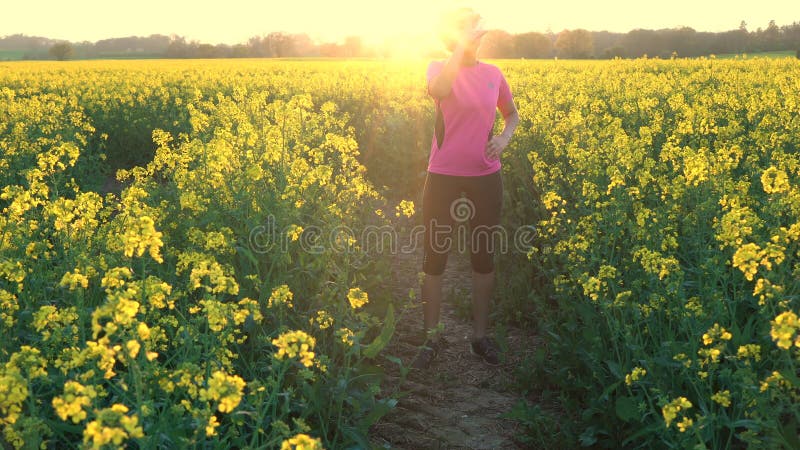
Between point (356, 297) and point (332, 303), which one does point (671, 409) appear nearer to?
point (356, 297)

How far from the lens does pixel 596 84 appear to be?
46.2ft

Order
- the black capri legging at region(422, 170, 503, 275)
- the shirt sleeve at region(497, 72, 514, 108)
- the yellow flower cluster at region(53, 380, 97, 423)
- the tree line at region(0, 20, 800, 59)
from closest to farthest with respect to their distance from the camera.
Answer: the yellow flower cluster at region(53, 380, 97, 423)
the black capri legging at region(422, 170, 503, 275)
the shirt sleeve at region(497, 72, 514, 108)
the tree line at region(0, 20, 800, 59)

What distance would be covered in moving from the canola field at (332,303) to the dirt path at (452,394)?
215 millimetres

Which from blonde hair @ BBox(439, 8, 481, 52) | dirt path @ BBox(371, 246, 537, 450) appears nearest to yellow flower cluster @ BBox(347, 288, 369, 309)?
dirt path @ BBox(371, 246, 537, 450)

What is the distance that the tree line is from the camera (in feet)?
169

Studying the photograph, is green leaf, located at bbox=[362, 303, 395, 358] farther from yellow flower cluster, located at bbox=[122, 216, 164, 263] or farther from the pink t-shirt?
yellow flower cluster, located at bbox=[122, 216, 164, 263]

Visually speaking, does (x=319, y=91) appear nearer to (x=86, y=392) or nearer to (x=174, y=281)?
(x=174, y=281)

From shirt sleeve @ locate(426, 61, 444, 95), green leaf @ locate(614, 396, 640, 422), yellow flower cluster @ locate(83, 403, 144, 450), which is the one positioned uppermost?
shirt sleeve @ locate(426, 61, 444, 95)

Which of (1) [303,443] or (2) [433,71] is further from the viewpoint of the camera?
(2) [433,71]

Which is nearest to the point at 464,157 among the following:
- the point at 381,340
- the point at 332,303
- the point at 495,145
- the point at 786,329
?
the point at 495,145

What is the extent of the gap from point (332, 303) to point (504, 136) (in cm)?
182

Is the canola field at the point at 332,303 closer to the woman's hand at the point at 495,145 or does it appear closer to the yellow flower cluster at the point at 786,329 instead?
the yellow flower cluster at the point at 786,329

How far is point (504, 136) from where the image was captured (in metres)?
5.28

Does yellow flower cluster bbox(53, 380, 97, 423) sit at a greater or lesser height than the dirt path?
greater
